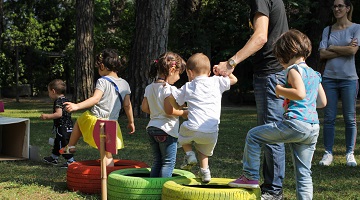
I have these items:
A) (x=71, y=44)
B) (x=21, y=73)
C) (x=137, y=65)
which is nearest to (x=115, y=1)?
(x=71, y=44)

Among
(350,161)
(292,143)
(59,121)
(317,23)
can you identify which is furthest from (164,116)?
(317,23)

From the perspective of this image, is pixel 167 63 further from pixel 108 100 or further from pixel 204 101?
pixel 108 100

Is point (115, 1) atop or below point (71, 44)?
atop

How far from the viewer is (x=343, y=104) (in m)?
7.04

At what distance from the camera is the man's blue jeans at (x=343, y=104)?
6.95m

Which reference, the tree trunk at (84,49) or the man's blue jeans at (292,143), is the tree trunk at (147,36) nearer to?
the tree trunk at (84,49)

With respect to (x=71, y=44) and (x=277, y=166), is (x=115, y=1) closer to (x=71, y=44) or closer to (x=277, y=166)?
(x=71, y=44)

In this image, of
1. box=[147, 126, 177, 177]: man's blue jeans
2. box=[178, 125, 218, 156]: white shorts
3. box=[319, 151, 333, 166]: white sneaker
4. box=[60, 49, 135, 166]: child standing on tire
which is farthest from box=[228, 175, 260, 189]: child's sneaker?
box=[319, 151, 333, 166]: white sneaker

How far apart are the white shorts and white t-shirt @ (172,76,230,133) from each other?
0.03m

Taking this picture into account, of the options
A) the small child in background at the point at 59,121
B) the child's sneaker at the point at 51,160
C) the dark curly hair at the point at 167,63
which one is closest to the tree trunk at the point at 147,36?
the small child in background at the point at 59,121

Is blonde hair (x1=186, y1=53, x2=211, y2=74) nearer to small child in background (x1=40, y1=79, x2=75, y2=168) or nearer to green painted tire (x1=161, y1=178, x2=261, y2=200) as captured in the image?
green painted tire (x1=161, y1=178, x2=261, y2=200)

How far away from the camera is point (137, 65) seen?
1327 cm

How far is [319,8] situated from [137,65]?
1199 centimetres

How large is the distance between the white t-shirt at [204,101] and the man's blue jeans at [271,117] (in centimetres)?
40
